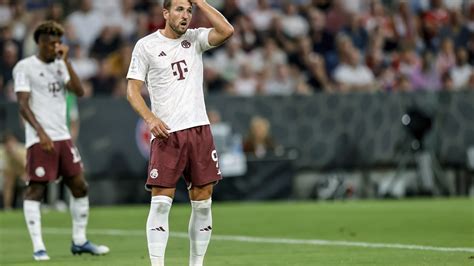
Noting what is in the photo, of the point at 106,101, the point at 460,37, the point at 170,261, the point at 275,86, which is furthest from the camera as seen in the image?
the point at 460,37

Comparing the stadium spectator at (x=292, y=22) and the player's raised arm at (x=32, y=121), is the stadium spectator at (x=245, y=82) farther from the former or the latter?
the player's raised arm at (x=32, y=121)

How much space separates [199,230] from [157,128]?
978 millimetres

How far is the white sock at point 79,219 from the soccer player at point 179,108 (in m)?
3.45

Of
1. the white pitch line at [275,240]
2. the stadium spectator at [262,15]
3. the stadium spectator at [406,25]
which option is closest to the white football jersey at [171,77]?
the white pitch line at [275,240]

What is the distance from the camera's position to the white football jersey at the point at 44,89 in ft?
42.3

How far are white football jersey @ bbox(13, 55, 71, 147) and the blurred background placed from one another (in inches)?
337

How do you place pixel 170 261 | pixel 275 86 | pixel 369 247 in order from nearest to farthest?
pixel 170 261 → pixel 369 247 → pixel 275 86

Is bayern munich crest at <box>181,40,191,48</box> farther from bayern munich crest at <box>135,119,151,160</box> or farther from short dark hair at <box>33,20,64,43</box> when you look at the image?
bayern munich crest at <box>135,119,151,160</box>

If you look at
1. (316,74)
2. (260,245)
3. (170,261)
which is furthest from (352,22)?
(170,261)

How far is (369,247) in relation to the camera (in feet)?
41.7

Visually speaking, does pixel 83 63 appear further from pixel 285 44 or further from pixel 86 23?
pixel 285 44

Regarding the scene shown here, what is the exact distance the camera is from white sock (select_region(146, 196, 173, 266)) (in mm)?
9398

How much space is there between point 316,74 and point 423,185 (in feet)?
10.8

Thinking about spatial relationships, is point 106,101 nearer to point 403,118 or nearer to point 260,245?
point 403,118
